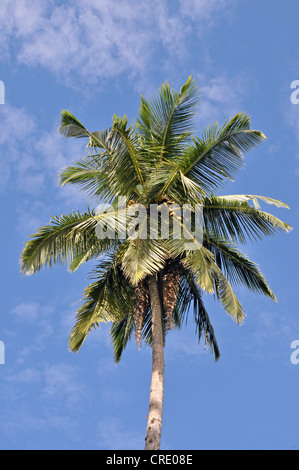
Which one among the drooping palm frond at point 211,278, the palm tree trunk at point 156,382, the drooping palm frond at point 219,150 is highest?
the drooping palm frond at point 219,150

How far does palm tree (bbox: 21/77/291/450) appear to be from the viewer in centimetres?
1350

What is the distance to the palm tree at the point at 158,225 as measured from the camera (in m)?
13.5

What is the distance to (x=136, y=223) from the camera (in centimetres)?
1365

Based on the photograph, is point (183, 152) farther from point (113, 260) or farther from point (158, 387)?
point (158, 387)

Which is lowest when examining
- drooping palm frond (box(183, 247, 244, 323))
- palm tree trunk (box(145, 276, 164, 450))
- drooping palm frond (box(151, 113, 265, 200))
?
palm tree trunk (box(145, 276, 164, 450))

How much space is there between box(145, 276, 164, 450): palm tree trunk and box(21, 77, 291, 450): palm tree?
30 millimetres

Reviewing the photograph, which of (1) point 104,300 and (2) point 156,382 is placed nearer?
(2) point 156,382

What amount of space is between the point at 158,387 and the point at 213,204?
15.7 ft

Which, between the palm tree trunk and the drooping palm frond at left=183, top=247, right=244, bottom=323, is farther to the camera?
the drooping palm frond at left=183, top=247, right=244, bottom=323

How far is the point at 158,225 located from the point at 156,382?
377 centimetres

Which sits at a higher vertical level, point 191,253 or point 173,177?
point 173,177

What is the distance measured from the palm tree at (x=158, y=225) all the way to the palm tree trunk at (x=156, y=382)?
0.03 metres

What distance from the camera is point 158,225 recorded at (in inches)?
554
